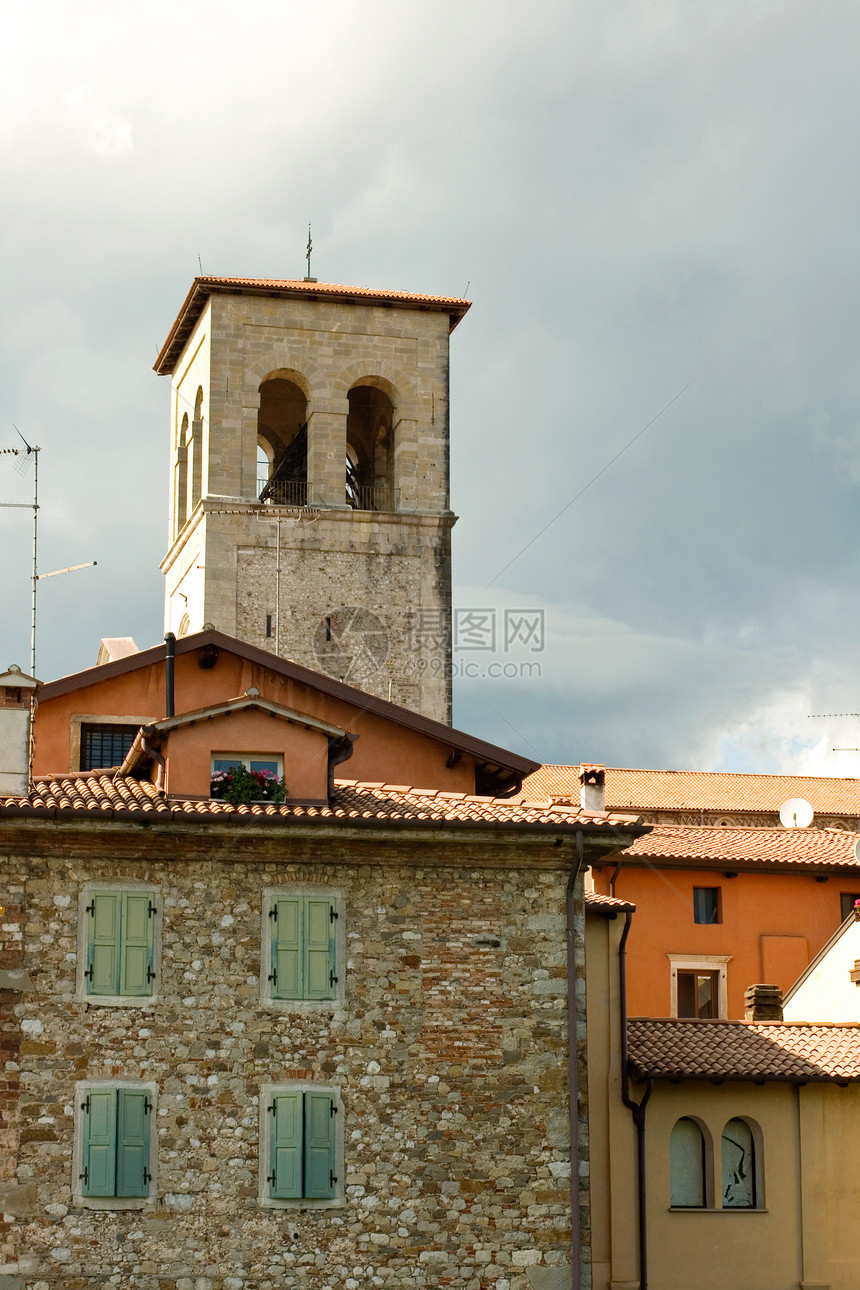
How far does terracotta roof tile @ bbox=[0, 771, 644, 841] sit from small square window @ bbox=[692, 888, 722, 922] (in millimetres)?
12027

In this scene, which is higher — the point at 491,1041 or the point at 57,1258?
the point at 491,1041

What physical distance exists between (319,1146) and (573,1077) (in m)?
3.08

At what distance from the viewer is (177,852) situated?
76.6ft

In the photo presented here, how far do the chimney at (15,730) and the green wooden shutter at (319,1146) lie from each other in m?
5.03

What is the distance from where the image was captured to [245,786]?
2444 cm

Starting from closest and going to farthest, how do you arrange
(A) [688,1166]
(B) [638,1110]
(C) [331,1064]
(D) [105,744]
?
1. (C) [331,1064]
2. (B) [638,1110]
3. (A) [688,1166]
4. (D) [105,744]

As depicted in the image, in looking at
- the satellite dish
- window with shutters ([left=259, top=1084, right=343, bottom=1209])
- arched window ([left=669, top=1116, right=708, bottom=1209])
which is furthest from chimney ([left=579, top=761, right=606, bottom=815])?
the satellite dish

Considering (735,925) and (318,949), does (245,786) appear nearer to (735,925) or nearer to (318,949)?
(318,949)

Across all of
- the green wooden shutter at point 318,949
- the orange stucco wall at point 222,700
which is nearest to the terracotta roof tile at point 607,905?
the green wooden shutter at point 318,949

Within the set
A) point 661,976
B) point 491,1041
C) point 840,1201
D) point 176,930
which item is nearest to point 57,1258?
point 176,930

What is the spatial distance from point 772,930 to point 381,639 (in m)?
15.2

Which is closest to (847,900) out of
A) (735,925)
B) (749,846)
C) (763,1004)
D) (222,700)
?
(749,846)

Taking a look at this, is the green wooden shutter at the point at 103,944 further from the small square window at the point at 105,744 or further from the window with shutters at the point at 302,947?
the small square window at the point at 105,744

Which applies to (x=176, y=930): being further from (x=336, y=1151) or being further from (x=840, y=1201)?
(x=840, y=1201)
